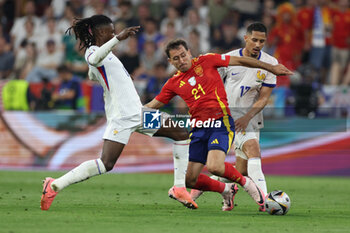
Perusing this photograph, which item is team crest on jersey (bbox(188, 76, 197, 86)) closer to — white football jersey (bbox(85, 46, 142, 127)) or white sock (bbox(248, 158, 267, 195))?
white football jersey (bbox(85, 46, 142, 127))

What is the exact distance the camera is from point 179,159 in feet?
31.0

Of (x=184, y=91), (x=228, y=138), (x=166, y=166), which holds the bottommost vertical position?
(x=166, y=166)

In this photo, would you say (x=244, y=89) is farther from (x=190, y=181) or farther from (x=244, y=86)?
(x=190, y=181)

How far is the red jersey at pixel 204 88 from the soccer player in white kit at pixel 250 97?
712 millimetres

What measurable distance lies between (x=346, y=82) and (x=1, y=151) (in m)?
8.43

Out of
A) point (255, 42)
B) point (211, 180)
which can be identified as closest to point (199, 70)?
point (255, 42)

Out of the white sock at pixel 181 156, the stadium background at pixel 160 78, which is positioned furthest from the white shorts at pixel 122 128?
the stadium background at pixel 160 78

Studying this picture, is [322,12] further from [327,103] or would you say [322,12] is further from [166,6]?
[166,6]

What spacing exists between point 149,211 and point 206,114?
1372 millimetres

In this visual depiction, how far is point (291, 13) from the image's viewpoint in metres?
18.4

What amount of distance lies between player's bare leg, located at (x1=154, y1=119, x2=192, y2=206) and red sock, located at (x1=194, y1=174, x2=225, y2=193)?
7.6 inches

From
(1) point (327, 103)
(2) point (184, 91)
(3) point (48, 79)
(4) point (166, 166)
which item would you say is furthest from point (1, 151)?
(2) point (184, 91)

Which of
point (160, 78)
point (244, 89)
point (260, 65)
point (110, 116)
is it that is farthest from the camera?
point (160, 78)

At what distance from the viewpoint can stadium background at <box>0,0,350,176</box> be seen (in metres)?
16.3
